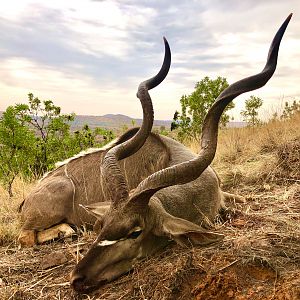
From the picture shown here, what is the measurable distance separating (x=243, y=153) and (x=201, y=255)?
676cm

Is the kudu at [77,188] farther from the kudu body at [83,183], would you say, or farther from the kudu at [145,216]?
the kudu at [145,216]

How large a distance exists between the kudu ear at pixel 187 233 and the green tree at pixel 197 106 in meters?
10.7

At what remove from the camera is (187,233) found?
4023mm

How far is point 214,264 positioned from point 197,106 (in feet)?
38.7

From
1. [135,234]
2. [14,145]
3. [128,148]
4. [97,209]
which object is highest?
[128,148]

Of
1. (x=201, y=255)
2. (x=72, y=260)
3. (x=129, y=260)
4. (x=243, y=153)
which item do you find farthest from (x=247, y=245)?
(x=243, y=153)

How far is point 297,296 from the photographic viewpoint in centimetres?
296

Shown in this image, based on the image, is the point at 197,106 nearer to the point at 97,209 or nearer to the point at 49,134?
the point at 49,134

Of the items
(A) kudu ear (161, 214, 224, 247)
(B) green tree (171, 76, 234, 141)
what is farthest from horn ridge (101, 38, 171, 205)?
(B) green tree (171, 76, 234, 141)

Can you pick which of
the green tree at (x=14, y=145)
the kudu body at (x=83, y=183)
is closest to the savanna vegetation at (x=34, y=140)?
the green tree at (x=14, y=145)

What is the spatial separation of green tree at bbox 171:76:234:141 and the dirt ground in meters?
9.78

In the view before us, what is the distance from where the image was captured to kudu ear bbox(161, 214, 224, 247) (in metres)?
4.02

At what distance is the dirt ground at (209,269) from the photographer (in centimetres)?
329

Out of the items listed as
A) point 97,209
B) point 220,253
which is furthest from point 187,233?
point 97,209
